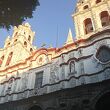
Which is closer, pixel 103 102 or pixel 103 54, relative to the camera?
pixel 103 102

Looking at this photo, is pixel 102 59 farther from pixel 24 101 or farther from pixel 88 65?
pixel 24 101

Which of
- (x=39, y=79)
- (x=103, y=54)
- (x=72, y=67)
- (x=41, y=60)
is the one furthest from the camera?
(x=41, y=60)

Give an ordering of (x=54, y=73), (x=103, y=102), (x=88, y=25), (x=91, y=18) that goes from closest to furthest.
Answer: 1. (x=103, y=102)
2. (x=54, y=73)
3. (x=91, y=18)
4. (x=88, y=25)

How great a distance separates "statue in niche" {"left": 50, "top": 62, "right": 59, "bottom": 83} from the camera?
2294cm

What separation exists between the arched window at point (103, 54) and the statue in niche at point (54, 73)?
4854mm

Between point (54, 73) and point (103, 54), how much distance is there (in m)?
5.81

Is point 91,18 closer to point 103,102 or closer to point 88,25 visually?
point 88,25

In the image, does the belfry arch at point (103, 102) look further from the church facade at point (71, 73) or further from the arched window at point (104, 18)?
the arched window at point (104, 18)

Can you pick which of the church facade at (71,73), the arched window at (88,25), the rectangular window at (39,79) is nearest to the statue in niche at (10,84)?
the church facade at (71,73)

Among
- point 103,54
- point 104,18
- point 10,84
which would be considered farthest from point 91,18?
point 10,84

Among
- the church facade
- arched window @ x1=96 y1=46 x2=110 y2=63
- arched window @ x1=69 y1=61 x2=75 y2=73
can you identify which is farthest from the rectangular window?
arched window @ x1=96 y1=46 x2=110 y2=63

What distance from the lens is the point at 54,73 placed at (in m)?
23.5

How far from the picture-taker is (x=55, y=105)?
2048 centimetres

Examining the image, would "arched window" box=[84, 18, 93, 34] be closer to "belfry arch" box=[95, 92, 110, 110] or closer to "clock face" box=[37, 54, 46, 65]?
"clock face" box=[37, 54, 46, 65]
